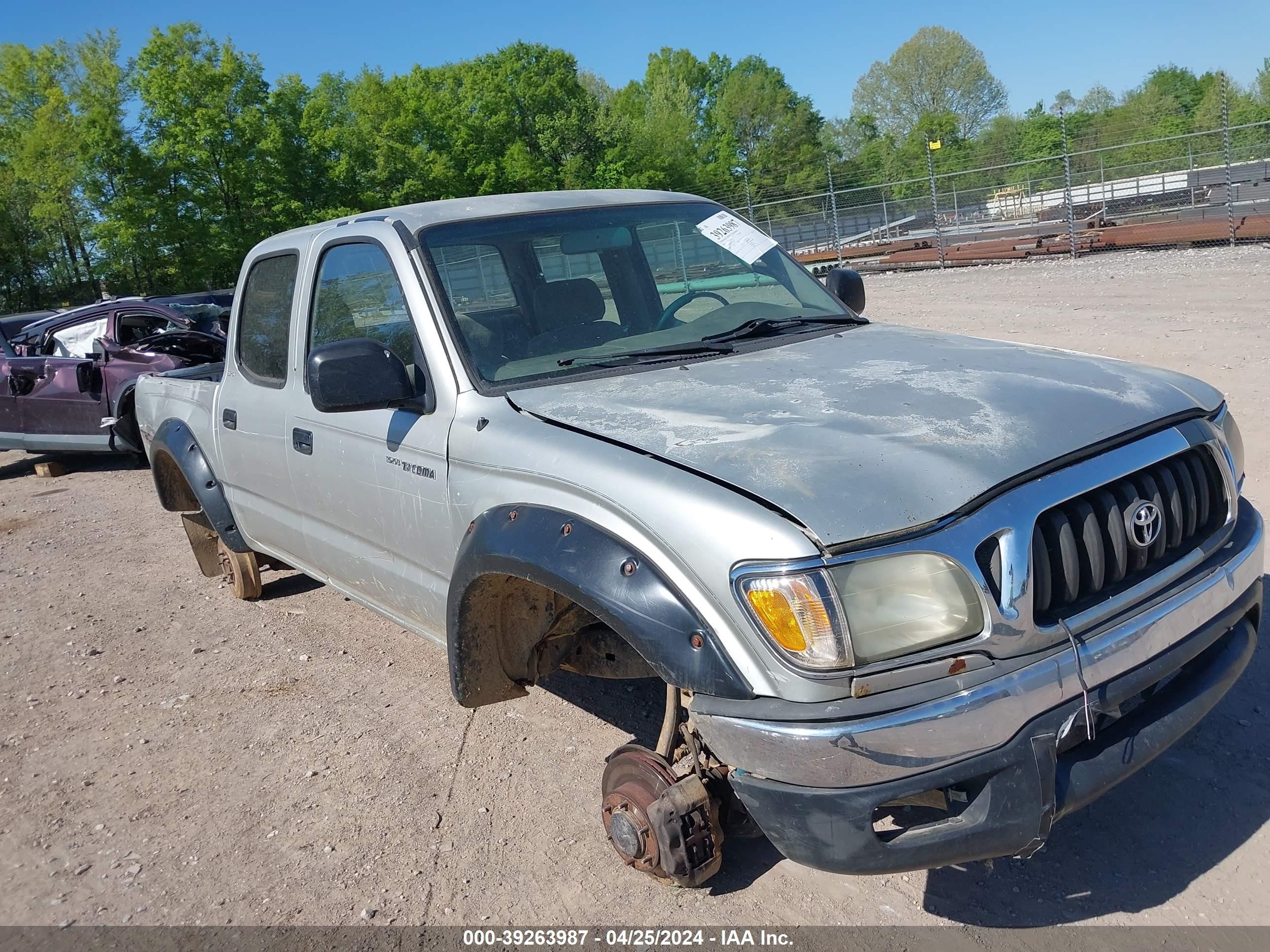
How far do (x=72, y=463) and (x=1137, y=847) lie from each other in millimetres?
11952

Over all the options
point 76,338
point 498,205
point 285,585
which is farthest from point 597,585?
point 76,338

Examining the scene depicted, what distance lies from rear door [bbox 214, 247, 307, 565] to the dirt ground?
0.76 meters

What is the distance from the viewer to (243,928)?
311 cm

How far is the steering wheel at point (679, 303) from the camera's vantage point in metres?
3.94

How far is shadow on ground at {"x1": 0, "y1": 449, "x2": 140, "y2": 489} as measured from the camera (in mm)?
11438

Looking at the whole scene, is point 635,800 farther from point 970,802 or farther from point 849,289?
point 849,289

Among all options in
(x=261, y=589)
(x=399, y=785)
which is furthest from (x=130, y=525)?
(x=399, y=785)

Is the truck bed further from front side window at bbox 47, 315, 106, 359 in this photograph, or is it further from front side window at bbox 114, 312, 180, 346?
front side window at bbox 47, 315, 106, 359

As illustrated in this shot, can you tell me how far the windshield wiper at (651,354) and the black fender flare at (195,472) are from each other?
247 centimetres

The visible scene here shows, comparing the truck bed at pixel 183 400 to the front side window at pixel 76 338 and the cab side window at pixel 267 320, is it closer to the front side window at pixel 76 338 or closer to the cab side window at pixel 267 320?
the cab side window at pixel 267 320

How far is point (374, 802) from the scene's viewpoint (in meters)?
3.77

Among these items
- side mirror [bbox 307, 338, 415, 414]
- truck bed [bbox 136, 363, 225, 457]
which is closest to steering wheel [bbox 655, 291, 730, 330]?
side mirror [bbox 307, 338, 415, 414]

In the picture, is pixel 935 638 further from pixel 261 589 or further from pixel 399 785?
pixel 261 589

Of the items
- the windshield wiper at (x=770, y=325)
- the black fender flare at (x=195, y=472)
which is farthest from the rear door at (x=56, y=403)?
the windshield wiper at (x=770, y=325)
